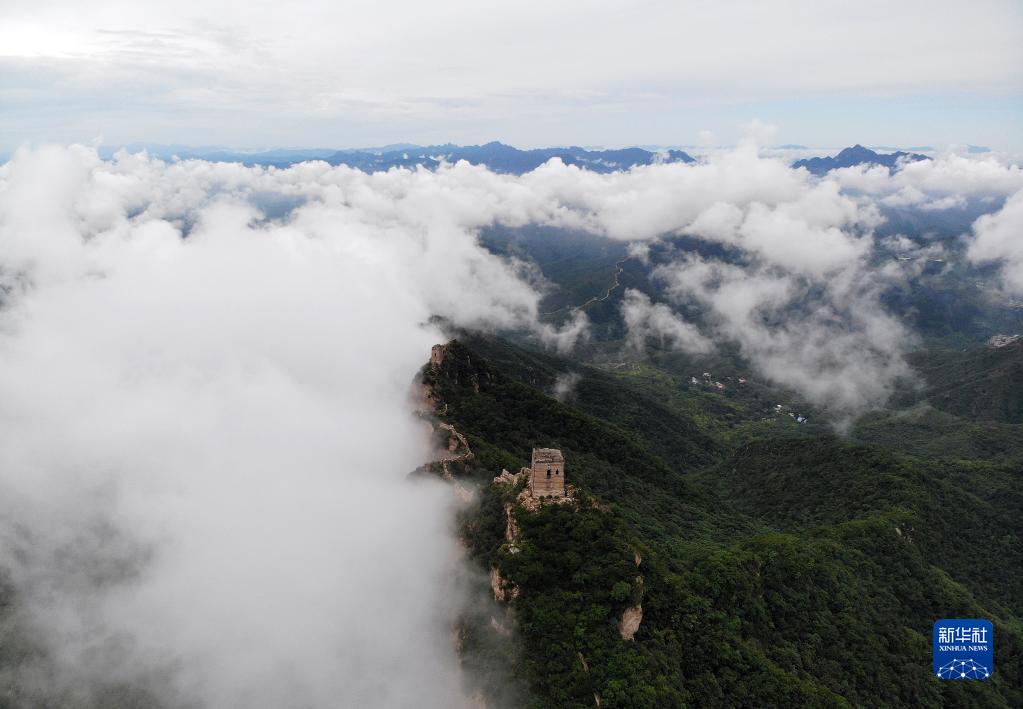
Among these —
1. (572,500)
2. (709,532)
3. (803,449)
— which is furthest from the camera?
(803,449)

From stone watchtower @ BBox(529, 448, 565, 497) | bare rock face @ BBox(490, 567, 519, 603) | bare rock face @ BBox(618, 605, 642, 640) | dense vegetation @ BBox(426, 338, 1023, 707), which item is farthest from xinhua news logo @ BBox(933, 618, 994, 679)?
bare rock face @ BBox(490, 567, 519, 603)

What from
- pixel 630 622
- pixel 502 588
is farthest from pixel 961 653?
pixel 502 588

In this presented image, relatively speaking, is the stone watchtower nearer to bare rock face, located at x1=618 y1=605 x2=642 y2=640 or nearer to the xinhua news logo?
bare rock face, located at x1=618 y1=605 x2=642 y2=640

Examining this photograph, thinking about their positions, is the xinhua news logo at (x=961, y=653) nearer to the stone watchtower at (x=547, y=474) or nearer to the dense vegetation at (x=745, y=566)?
the dense vegetation at (x=745, y=566)

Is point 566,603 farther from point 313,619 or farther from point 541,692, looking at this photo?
point 313,619

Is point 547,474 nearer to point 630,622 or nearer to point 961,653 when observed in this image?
point 630,622

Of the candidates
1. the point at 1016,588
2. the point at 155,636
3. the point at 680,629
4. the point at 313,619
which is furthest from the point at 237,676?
the point at 1016,588
